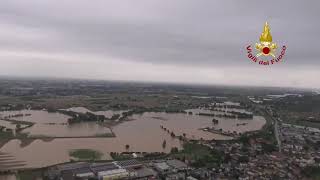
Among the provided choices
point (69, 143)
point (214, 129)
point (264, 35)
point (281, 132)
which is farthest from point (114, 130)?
point (264, 35)

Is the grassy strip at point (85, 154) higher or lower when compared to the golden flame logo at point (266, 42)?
lower

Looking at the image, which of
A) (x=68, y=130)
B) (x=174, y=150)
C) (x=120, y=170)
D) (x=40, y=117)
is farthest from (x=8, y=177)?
(x=40, y=117)

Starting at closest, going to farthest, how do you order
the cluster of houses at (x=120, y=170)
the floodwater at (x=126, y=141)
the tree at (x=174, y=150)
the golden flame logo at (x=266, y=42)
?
1. the golden flame logo at (x=266, y=42)
2. the cluster of houses at (x=120, y=170)
3. the floodwater at (x=126, y=141)
4. the tree at (x=174, y=150)

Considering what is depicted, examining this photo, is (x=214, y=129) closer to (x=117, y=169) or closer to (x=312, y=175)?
(x=312, y=175)

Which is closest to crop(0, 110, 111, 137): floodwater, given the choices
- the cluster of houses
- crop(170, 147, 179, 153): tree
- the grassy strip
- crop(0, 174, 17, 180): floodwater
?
the grassy strip

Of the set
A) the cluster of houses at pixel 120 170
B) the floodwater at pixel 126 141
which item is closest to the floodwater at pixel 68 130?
the floodwater at pixel 126 141

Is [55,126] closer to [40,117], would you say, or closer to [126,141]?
[40,117]

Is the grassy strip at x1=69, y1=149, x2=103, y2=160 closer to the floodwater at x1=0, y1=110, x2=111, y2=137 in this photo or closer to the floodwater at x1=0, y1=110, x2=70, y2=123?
the floodwater at x1=0, y1=110, x2=111, y2=137

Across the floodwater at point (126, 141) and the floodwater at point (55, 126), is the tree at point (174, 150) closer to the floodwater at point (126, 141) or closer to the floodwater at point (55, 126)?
the floodwater at point (126, 141)

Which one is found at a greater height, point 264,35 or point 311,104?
point 264,35
